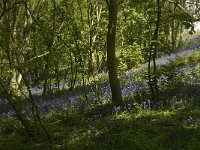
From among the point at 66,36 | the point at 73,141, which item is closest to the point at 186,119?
the point at 73,141

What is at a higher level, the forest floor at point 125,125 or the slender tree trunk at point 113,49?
the slender tree trunk at point 113,49

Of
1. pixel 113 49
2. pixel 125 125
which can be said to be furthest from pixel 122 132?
pixel 113 49

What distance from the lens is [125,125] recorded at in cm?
919

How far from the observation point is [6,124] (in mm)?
10758

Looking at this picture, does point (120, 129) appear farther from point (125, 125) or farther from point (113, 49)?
point (113, 49)

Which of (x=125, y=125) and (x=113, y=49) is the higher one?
(x=113, y=49)

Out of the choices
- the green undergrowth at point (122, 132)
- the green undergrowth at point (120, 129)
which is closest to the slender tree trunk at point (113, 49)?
the green undergrowth at point (120, 129)

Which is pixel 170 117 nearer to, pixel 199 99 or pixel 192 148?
pixel 199 99

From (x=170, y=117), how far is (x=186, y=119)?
0.50 m

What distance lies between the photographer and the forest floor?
7.93 m

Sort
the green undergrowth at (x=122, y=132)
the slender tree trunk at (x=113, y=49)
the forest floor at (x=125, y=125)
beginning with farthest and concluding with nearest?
the slender tree trunk at (x=113, y=49)
the forest floor at (x=125, y=125)
the green undergrowth at (x=122, y=132)

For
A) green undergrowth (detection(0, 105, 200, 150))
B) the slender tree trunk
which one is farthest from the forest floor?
the slender tree trunk

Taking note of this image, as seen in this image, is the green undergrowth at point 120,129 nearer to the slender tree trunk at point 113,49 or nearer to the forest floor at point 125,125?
the forest floor at point 125,125

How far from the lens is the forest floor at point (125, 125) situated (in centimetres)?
793
